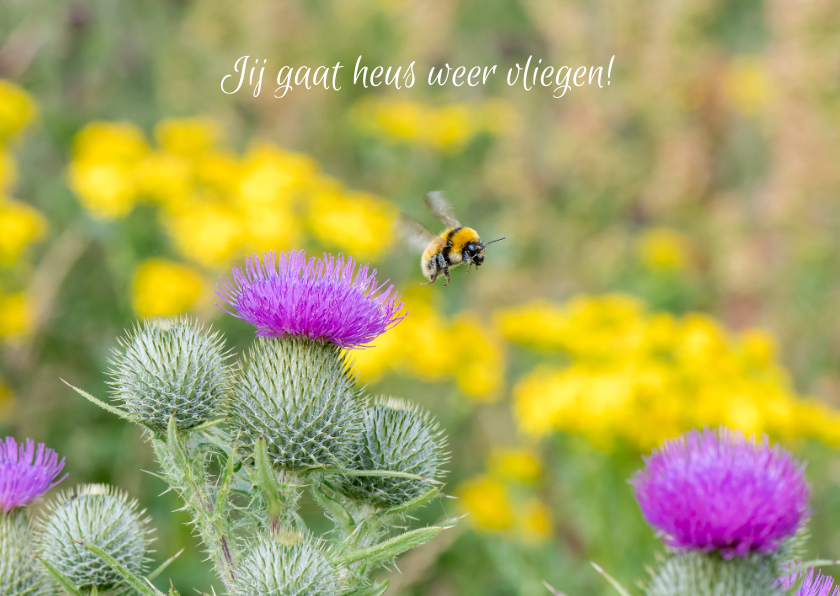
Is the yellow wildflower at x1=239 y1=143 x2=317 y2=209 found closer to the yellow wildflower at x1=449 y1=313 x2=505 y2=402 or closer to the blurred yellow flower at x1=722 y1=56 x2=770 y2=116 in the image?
the yellow wildflower at x1=449 y1=313 x2=505 y2=402

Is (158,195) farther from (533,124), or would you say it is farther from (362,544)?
(533,124)

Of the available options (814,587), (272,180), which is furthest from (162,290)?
(814,587)

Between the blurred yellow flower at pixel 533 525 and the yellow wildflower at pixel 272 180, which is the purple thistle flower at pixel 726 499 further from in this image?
the yellow wildflower at pixel 272 180

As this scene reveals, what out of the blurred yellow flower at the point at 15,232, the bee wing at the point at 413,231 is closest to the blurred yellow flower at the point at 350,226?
the bee wing at the point at 413,231

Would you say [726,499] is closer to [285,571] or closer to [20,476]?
[285,571]

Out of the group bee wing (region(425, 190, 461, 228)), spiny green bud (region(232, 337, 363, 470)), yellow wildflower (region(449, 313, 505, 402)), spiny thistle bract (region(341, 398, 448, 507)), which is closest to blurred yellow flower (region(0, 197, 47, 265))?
yellow wildflower (region(449, 313, 505, 402))

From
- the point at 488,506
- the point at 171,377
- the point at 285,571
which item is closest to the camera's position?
the point at 285,571
